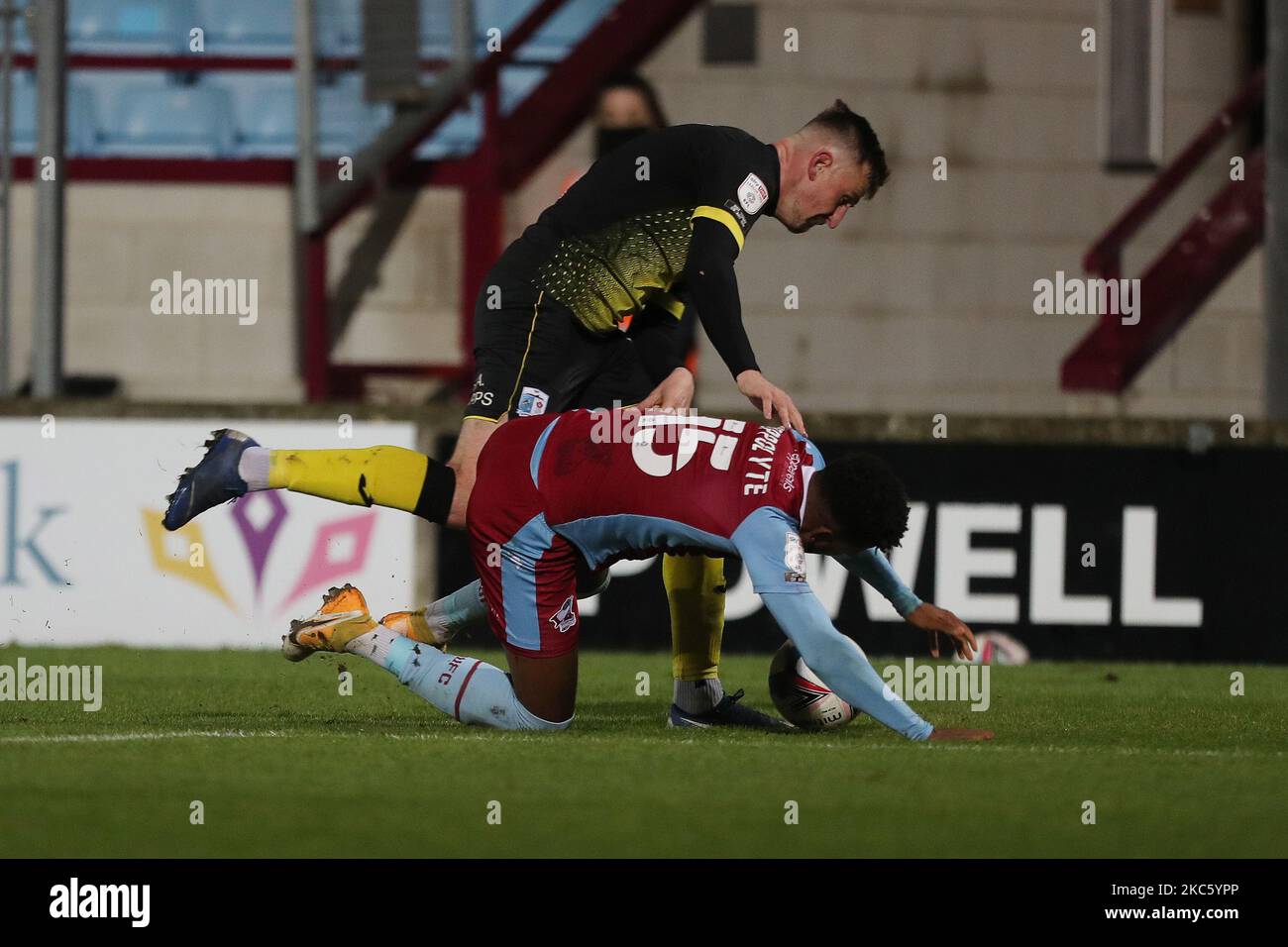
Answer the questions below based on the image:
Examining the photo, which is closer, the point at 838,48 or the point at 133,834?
the point at 133,834

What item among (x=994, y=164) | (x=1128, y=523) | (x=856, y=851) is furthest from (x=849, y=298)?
(x=856, y=851)

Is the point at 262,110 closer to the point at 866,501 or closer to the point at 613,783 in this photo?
the point at 866,501

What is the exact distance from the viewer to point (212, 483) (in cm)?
600

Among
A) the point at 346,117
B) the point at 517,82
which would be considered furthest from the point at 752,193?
the point at 517,82

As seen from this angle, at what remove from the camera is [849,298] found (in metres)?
13.4

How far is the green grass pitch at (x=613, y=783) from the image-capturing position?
14.1 feet

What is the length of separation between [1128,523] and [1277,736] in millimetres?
3403

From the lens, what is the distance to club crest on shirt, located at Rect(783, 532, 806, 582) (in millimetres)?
5266

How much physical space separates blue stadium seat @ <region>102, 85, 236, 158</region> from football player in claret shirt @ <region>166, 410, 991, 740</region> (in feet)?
25.3

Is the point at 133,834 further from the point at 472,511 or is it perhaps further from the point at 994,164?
the point at 994,164

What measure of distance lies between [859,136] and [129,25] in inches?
362

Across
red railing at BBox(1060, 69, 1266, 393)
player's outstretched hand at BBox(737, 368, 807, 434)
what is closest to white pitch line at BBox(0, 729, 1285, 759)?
player's outstretched hand at BBox(737, 368, 807, 434)

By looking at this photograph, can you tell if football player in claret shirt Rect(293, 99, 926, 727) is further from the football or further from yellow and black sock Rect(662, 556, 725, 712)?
the football

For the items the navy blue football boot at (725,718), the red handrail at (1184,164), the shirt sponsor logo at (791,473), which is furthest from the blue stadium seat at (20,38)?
the shirt sponsor logo at (791,473)
